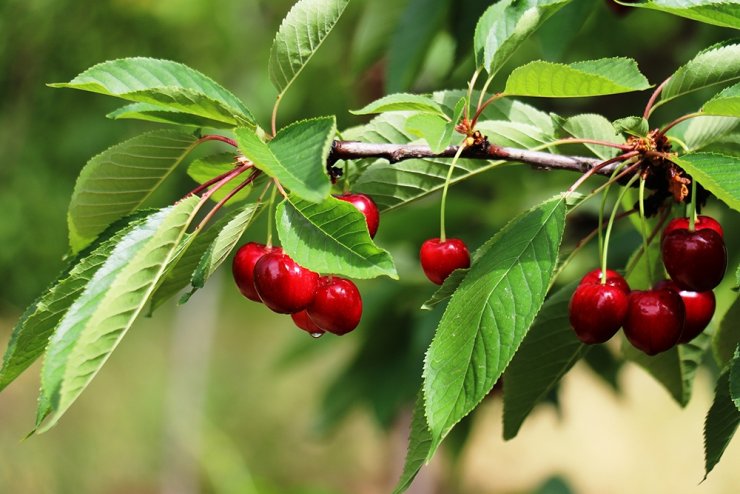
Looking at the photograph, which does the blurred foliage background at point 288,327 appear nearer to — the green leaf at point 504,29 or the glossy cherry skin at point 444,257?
the green leaf at point 504,29

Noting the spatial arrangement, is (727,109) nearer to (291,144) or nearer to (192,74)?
(291,144)

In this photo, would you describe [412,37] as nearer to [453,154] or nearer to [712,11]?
[453,154]

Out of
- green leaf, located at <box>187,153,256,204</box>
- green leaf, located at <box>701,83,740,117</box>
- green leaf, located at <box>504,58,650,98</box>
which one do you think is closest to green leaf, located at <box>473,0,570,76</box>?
green leaf, located at <box>504,58,650,98</box>

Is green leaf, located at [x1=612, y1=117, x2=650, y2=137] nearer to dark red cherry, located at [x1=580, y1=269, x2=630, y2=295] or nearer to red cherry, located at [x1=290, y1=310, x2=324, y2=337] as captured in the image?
dark red cherry, located at [x1=580, y1=269, x2=630, y2=295]

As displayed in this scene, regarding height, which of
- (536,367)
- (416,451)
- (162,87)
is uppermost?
(162,87)

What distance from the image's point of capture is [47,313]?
703mm

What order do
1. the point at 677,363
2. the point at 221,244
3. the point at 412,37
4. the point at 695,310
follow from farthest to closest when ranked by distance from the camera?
the point at 412,37, the point at 677,363, the point at 695,310, the point at 221,244

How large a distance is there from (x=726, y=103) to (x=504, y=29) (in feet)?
0.77

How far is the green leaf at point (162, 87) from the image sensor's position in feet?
2.31

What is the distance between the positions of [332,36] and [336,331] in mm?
2423

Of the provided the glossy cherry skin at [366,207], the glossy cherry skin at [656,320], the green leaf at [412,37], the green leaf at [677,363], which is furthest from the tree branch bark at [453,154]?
the green leaf at [412,37]

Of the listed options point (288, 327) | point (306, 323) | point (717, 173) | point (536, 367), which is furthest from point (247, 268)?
point (288, 327)

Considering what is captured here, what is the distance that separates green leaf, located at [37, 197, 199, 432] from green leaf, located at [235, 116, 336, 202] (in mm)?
96

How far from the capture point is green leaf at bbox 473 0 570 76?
0.77 metres
